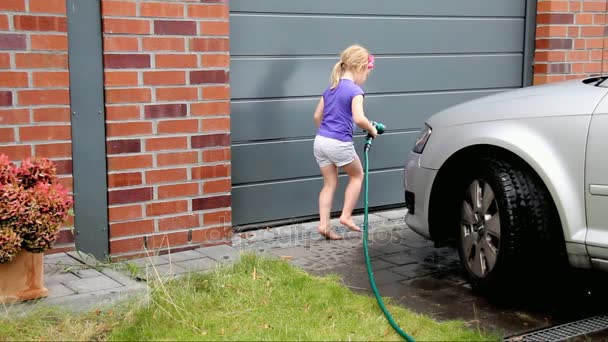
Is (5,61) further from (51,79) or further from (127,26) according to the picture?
(127,26)

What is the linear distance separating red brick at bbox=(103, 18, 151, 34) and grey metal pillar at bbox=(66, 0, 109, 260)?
60 mm

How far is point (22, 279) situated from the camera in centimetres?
426

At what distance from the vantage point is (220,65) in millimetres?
5633

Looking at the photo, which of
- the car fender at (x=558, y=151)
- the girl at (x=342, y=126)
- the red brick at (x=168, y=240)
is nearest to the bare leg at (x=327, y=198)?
the girl at (x=342, y=126)

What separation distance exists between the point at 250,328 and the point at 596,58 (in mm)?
5598

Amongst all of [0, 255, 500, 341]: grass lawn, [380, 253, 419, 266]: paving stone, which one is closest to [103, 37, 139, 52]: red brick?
[0, 255, 500, 341]: grass lawn

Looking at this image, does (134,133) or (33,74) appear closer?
(33,74)

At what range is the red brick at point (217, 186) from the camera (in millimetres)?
5703

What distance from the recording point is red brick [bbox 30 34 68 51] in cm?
489

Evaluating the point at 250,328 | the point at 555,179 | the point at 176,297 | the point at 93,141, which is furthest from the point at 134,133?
the point at 555,179

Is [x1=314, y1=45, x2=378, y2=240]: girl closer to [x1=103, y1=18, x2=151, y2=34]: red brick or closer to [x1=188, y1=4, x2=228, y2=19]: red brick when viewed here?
[x1=188, y1=4, x2=228, y2=19]: red brick

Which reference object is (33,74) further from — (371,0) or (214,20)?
(371,0)

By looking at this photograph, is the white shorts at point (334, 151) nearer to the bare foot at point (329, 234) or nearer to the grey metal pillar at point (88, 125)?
the bare foot at point (329, 234)

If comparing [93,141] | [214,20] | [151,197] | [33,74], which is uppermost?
[214,20]
